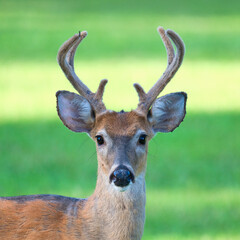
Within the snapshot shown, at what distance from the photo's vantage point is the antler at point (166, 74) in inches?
264

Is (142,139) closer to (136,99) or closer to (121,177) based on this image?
(121,177)

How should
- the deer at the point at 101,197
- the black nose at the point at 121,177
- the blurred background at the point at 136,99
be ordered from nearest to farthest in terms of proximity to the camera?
the black nose at the point at 121,177 < the deer at the point at 101,197 < the blurred background at the point at 136,99

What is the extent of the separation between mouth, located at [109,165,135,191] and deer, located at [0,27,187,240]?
1.9 inches

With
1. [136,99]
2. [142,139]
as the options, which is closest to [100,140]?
[142,139]

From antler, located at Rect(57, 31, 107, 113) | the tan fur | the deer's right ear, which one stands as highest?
antler, located at Rect(57, 31, 107, 113)

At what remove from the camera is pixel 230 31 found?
24.9m

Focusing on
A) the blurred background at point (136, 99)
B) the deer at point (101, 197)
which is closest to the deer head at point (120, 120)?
the deer at point (101, 197)

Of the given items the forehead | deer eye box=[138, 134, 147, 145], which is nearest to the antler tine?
the forehead

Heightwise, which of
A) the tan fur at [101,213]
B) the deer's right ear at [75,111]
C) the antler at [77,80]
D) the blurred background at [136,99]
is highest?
the blurred background at [136,99]

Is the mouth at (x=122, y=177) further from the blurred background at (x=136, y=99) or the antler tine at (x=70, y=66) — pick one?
the blurred background at (x=136, y=99)

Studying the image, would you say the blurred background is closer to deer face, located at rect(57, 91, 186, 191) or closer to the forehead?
deer face, located at rect(57, 91, 186, 191)

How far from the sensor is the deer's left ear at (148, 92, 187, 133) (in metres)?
6.75

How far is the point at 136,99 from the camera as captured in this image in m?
16.5

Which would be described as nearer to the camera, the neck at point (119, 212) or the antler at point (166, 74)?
the neck at point (119, 212)
